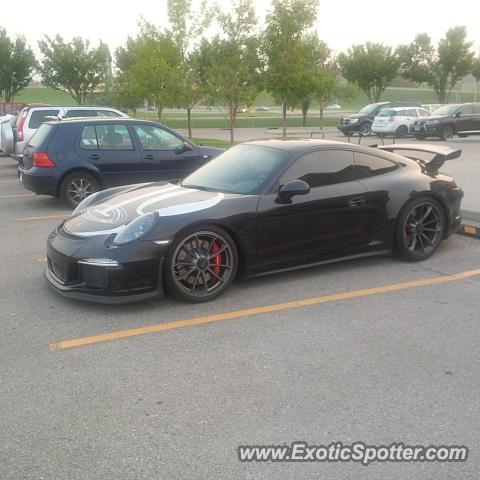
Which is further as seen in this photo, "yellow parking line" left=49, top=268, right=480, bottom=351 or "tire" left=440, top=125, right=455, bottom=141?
"tire" left=440, top=125, right=455, bottom=141

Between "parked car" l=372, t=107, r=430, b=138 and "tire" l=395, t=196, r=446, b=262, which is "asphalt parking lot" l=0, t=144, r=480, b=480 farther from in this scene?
"parked car" l=372, t=107, r=430, b=138

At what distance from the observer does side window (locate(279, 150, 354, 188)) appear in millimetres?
5352

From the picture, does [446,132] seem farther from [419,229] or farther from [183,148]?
[419,229]

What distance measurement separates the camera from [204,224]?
15.7 feet

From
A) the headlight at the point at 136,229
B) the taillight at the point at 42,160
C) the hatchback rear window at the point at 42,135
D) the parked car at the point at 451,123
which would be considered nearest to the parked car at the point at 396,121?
the parked car at the point at 451,123

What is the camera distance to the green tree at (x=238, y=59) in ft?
63.6

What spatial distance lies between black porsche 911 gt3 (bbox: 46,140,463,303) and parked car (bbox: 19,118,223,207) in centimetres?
385

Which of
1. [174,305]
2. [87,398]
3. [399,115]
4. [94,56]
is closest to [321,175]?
[174,305]

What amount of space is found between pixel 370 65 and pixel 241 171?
4290 cm

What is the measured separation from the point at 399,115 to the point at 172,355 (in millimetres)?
25041

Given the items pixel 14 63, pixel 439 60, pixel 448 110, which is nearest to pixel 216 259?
pixel 448 110

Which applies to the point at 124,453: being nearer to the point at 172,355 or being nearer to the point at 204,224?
the point at 172,355

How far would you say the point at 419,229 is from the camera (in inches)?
238

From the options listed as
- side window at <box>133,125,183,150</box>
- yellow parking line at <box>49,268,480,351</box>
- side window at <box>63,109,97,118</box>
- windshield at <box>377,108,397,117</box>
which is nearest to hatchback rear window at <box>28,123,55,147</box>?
side window at <box>133,125,183,150</box>
